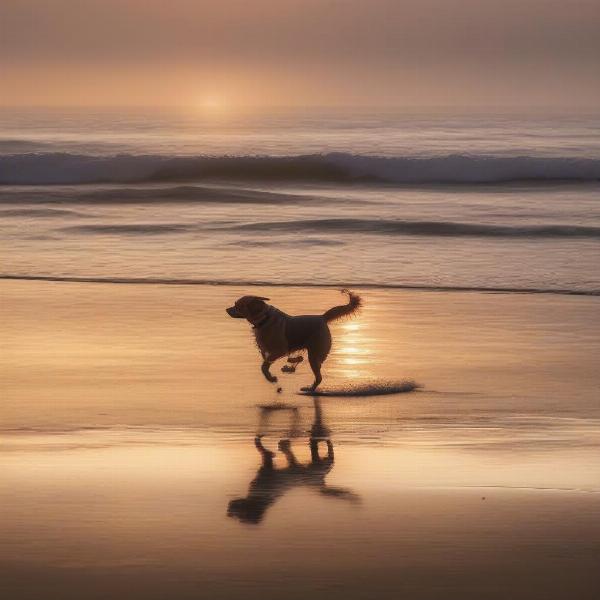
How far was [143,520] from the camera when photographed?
5500 mm

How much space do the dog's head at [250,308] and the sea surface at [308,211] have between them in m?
5.74

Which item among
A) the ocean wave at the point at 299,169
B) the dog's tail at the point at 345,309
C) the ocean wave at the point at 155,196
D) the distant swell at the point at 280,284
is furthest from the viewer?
the ocean wave at the point at 299,169

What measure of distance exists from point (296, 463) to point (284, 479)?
38 centimetres

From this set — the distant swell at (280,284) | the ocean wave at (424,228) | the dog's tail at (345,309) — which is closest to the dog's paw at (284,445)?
the dog's tail at (345,309)

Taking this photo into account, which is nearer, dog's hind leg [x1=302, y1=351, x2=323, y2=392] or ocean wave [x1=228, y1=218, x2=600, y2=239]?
dog's hind leg [x1=302, y1=351, x2=323, y2=392]

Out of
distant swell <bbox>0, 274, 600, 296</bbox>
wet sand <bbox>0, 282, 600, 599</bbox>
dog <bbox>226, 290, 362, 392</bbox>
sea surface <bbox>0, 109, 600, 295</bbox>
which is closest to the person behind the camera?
wet sand <bbox>0, 282, 600, 599</bbox>

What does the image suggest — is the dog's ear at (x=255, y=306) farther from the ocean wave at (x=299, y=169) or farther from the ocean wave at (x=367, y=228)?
the ocean wave at (x=299, y=169)

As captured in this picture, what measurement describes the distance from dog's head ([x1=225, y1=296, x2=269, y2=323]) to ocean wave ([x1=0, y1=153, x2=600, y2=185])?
27.0 meters

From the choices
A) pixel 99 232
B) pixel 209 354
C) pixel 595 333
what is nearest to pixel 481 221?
pixel 99 232

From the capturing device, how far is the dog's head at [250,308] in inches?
331

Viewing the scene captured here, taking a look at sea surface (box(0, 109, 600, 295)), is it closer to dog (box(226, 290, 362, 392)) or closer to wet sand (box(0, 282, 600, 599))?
wet sand (box(0, 282, 600, 599))

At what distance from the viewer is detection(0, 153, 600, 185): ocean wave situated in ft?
117

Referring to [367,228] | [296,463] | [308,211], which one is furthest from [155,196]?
[296,463]

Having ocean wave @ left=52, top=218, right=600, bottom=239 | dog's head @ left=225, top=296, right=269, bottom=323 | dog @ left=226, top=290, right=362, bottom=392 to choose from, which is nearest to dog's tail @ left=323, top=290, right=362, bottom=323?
dog @ left=226, top=290, right=362, bottom=392
